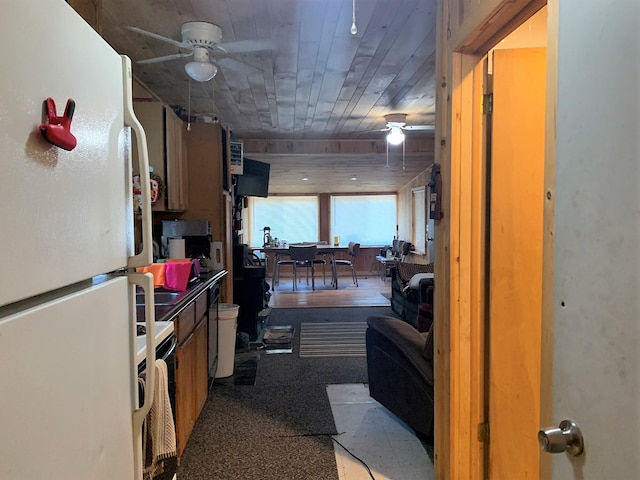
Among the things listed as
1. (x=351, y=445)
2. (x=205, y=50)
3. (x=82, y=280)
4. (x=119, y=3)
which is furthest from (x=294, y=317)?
(x=82, y=280)

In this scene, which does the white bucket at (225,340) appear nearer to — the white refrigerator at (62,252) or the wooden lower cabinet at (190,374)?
the wooden lower cabinet at (190,374)

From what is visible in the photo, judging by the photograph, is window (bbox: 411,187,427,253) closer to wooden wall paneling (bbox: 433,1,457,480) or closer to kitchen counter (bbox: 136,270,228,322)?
kitchen counter (bbox: 136,270,228,322)

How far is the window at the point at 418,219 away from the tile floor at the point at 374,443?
16.6ft

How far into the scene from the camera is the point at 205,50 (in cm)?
248

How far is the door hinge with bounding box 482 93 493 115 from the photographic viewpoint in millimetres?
1678

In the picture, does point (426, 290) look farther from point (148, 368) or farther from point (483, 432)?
point (148, 368)

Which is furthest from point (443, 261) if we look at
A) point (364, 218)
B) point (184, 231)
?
point (364, 218)

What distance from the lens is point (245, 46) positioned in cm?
245

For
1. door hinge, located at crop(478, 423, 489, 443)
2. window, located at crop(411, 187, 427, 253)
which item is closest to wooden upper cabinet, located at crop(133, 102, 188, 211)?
door hinge, located at crop(478, 423, 489, 443)

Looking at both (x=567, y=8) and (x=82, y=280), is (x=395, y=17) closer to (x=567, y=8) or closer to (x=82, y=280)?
(x=567, y=8)

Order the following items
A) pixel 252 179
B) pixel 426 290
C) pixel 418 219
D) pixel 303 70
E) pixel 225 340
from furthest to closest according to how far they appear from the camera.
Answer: pixel 418 219, pixel 252 179, pixel 426 290, pixel 225 340, pixel 303 70

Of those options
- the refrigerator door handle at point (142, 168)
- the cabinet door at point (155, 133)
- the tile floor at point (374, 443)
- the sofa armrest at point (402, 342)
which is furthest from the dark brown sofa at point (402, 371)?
the cabinet door at point (155, 133)

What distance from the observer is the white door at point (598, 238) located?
67 centimetres

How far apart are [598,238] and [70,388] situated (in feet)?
3.04
